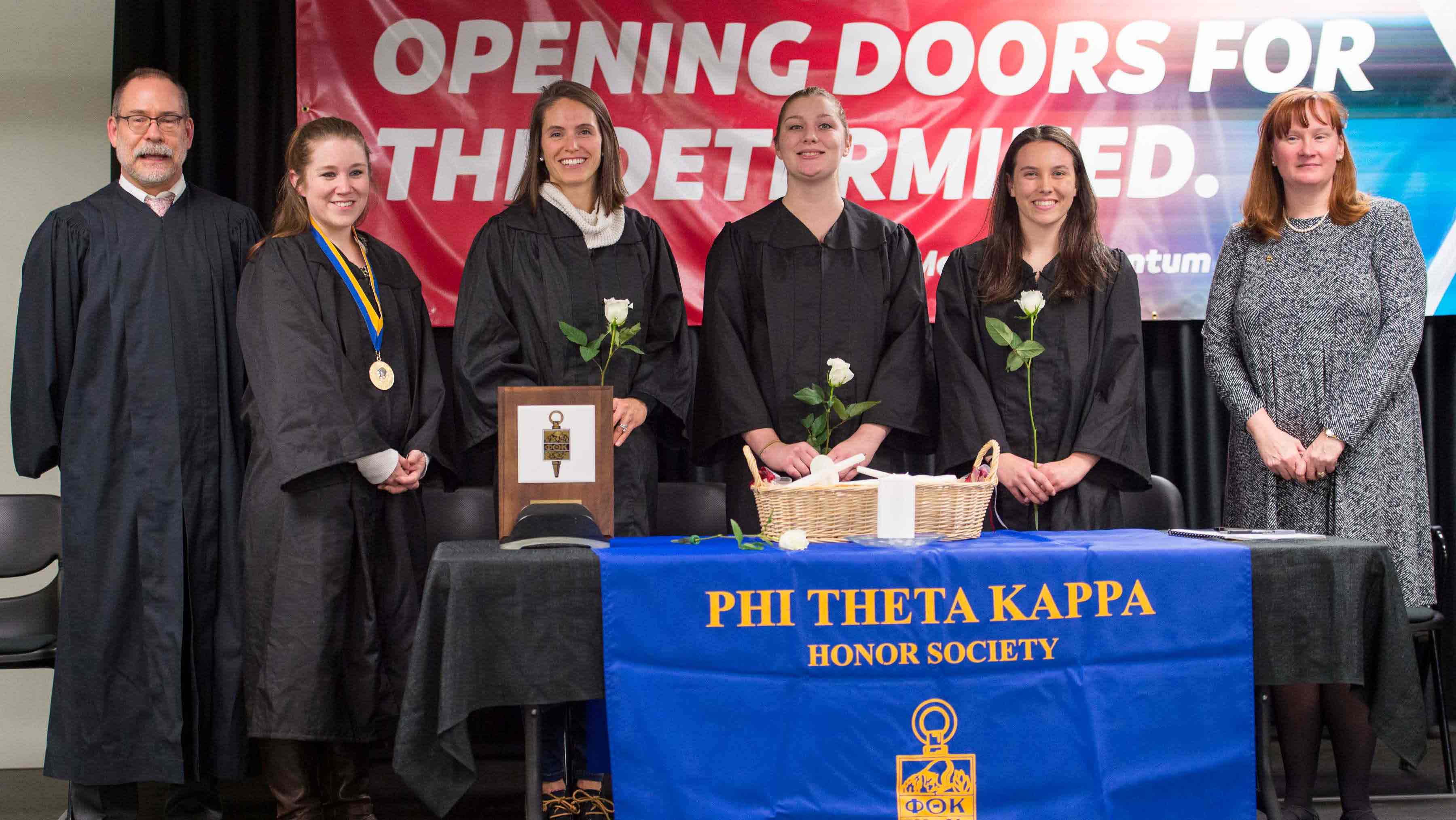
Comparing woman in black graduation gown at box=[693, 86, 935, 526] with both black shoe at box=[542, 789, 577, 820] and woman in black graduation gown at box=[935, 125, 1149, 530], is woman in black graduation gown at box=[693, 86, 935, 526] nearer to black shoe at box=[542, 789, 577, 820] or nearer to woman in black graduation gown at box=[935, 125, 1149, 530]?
woman in black graduation gown at box=[935, 125, 1149, 530]

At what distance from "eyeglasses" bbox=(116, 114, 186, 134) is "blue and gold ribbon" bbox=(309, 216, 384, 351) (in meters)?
0.52

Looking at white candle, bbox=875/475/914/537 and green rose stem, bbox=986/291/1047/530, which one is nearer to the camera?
white candle, bbox=875/475/914/537

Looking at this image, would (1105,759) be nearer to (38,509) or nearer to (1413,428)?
(1413,428)

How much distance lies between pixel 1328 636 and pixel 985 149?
2.15 meters

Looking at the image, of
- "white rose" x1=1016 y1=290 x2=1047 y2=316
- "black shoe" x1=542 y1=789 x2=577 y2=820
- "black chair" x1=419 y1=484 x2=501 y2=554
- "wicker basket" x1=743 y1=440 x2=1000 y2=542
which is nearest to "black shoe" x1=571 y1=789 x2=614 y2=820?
"black shoe" x1=542 y1=789 x2=577 y2=820

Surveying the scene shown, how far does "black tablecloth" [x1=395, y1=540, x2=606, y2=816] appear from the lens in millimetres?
2133

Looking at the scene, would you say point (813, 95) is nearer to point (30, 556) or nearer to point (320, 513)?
point (320, 513)

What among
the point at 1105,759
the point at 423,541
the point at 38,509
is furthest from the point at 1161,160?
the point at 38,509

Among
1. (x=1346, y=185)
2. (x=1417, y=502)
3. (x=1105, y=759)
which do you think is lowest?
(x=1105, y=759)

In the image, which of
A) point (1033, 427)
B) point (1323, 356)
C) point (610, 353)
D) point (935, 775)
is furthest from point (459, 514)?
point (1323, 356)

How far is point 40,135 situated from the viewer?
4031 mm

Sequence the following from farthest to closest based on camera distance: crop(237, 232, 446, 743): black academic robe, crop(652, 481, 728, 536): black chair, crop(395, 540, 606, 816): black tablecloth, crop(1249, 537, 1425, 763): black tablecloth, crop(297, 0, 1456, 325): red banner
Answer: crop(297, 0, 1456, 325): red banner
crop(652, 481, 728, 536): black chair
crop(237, 232, 446, 743): black academic robe
crop(1249, 537, 1425, 763): black tablecloth
crop(395, 540, 606, 816): black tablecloth

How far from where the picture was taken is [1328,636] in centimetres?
224

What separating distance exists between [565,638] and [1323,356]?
209 cm
